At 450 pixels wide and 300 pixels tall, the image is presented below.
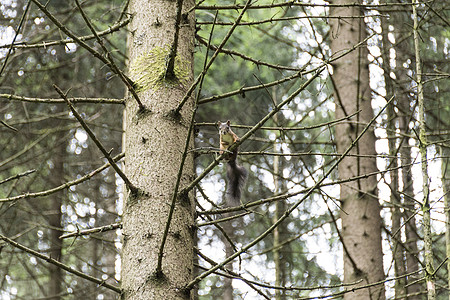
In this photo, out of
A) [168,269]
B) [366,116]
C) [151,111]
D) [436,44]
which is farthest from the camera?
[436,44]

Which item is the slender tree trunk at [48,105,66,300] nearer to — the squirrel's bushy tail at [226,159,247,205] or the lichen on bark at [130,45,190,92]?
the squirrel's bushy tail at [226,159,247,205]

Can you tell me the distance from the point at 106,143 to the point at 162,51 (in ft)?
26.8

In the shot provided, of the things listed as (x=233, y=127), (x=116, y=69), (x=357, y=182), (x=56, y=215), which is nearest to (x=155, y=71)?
(x=116, y=69)

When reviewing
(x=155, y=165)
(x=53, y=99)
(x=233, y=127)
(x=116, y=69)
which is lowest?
(x=155, y=165)

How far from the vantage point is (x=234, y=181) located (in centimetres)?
399

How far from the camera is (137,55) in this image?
9.61ft

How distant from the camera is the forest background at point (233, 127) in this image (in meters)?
2.45

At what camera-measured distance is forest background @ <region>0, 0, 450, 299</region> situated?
8.04ft

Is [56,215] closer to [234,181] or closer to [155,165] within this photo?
[234,181]

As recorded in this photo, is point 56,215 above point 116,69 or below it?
above

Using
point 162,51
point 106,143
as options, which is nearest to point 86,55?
point 106,143

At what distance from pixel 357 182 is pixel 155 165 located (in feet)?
11.0

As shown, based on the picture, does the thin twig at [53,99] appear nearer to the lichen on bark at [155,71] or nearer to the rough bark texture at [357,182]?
the lichen on bark at [155,71]

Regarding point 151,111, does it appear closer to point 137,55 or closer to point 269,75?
point 137,55
